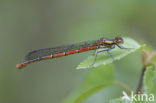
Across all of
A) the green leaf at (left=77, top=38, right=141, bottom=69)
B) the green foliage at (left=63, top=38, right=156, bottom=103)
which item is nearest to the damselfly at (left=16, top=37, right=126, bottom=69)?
the green foliage at (left=63, top=38, right=156, bottom=103)

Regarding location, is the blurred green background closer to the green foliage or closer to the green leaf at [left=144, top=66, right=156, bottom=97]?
the green foliage

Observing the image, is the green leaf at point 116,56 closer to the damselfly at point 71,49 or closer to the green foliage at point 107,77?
the green foliage at point 107,77

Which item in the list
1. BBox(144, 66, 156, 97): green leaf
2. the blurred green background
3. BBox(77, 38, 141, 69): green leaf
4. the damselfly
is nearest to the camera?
BBox(144, 66, 156, 97): green leaf

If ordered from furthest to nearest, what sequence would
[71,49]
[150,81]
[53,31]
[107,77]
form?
[53,31] < [71,49] < [107,77] < [150,81]

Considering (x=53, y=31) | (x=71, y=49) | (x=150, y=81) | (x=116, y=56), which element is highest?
(x=53, y=31)

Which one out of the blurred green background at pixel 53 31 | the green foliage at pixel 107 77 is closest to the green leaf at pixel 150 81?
the green foliage at pixel 107 77

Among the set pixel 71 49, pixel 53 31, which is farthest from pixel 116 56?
pixel 53 31

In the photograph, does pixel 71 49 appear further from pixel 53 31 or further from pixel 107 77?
pixel 53 31

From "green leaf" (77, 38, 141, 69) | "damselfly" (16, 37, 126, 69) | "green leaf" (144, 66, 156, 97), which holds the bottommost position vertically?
"green leaf" (144, 66, 156, 97)
